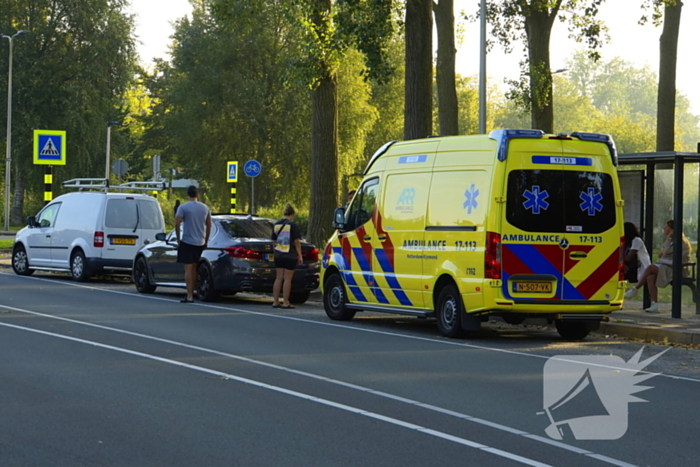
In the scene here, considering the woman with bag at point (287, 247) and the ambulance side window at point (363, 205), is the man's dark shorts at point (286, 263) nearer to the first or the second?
the woman with bag at point (287, 247)

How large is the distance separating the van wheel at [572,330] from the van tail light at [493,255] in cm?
158

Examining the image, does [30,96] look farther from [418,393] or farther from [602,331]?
[418,393]

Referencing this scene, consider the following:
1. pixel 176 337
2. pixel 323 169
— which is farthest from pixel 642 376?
pixel 323 169

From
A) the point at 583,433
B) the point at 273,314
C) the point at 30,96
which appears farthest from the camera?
the point at 30,96

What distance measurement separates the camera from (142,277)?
66.1 ft

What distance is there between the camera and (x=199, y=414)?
25.2 feet

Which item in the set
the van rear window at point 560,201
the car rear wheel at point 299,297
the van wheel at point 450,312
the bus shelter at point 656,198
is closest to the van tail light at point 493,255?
the van rear window at point 560,201

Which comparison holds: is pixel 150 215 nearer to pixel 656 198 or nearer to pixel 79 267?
pixel 79 267

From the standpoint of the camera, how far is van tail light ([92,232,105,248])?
2251 centimetres

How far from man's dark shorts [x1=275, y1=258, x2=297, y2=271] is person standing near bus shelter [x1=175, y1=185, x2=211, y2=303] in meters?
1.44

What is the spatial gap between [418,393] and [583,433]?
1.83 m

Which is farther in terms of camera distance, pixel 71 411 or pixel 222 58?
pixel 222 58

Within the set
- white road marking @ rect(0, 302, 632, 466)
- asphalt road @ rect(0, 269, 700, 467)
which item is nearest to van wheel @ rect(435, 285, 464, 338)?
asphalt road @ rect(0, 269, 700, 467)

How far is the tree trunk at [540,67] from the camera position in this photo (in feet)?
78.4
